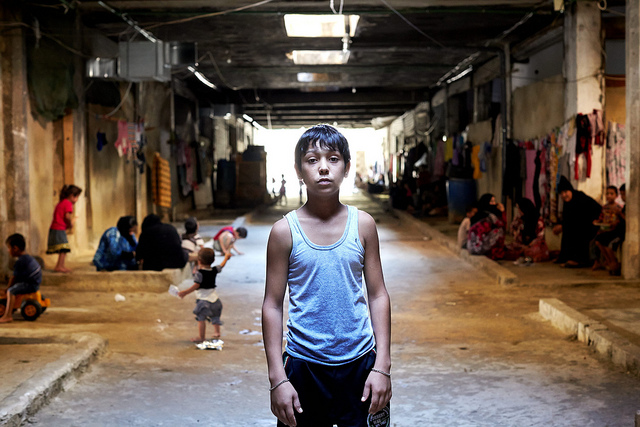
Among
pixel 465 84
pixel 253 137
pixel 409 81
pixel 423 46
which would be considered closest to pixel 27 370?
pixel 423 46

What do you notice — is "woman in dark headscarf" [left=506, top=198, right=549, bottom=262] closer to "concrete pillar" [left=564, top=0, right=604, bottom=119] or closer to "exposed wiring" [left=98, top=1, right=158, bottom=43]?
"concrete pillar" [left=564, top=0, right=604, bottom=119]

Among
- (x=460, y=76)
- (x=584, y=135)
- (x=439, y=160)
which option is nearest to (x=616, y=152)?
(x=584, y=135)

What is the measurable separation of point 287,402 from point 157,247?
8.04m

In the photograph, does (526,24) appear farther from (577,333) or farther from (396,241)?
(577,333)

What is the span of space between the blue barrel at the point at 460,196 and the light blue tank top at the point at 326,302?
57.1 feet

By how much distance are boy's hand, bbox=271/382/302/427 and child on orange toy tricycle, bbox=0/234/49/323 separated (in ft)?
19.4

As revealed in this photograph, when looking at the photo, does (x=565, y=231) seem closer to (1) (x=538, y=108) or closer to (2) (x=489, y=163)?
(1) (x=538, y=108)

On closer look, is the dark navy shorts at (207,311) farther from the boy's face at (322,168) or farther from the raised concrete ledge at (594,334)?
the boy's face at (322,168)

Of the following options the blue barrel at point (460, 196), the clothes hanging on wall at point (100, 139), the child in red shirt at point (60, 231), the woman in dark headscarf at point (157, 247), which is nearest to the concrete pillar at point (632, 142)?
the woman in dark headscarf at point (157, 247)

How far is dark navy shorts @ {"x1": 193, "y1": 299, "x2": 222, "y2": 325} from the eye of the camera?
6855 millimetres

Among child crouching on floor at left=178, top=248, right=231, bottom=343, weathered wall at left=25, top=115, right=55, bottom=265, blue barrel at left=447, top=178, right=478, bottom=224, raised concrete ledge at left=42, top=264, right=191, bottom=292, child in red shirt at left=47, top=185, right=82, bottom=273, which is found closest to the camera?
child crouching on floor at left=178, top=248, right=231, bottom=343

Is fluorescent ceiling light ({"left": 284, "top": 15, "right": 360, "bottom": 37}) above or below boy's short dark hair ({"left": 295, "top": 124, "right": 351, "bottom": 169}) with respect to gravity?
above

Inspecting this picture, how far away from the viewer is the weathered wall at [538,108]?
518 inches

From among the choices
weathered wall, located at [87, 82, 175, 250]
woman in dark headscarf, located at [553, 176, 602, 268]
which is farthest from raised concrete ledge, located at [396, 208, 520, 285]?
weathered wall, located at [87, 82, 175, 250]
